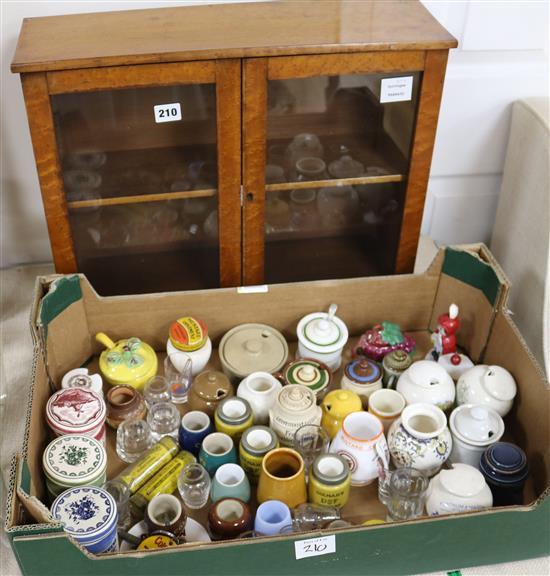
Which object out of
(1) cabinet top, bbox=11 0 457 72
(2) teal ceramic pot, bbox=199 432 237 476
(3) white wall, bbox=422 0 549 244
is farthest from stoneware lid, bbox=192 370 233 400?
(3) white wall, bbox=422 0 549 244

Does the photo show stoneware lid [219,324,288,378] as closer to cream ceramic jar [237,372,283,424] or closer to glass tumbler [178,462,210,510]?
cream ceramic jar [237,372,283,424]

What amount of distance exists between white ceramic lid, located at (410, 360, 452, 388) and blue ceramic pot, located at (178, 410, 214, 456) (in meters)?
0.38

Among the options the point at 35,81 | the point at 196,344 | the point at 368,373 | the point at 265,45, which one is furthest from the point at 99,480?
the point at 265,45

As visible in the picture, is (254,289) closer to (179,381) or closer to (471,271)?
(179,381)

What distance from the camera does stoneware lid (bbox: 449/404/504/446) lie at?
1.22 m

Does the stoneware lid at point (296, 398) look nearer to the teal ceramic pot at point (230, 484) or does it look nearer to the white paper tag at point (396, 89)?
the teal ceramic pot at point (230, 484)

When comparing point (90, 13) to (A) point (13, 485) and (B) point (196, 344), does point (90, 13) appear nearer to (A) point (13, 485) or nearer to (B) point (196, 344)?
(B) point (196, 344)

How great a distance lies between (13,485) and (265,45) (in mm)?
811

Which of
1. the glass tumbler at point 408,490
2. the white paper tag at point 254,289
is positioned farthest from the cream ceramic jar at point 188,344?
the glass tumbler at point 408,490

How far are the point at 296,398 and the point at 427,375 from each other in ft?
0.82

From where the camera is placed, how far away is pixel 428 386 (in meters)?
1.30

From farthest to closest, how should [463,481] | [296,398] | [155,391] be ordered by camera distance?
[155,391], [296,398], [463,481]

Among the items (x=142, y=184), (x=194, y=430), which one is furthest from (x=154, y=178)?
(x=194, y=430)

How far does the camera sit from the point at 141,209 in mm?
1451
